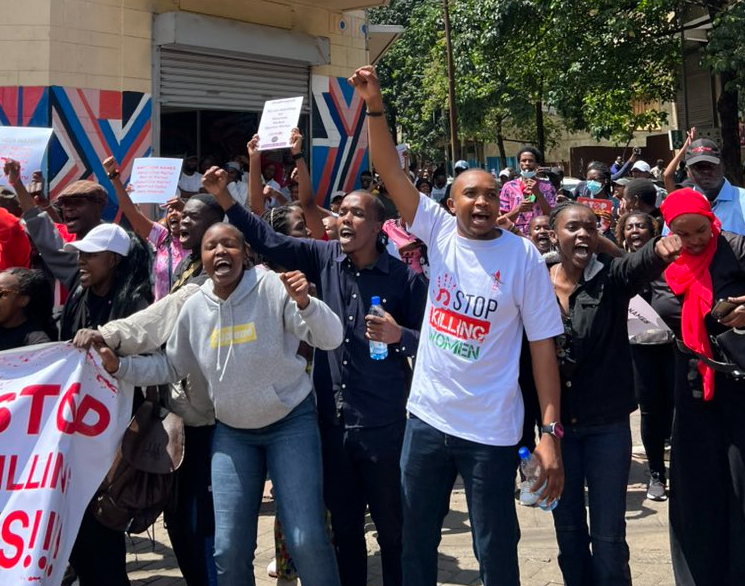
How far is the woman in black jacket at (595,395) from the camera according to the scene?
4.21 metres

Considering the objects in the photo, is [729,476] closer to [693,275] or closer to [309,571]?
[693,275]

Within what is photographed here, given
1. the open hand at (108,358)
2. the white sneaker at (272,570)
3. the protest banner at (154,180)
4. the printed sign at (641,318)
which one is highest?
the protest banner at (154,180)

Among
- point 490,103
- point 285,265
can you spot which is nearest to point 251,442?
point 285,265

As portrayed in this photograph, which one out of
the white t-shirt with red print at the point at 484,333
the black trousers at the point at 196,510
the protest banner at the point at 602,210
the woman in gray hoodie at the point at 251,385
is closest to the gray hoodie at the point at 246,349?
the woman in gray hoodie at the point at 251,385

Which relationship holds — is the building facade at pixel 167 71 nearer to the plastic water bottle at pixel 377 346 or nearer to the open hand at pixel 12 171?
the open hand at pixel 12 171

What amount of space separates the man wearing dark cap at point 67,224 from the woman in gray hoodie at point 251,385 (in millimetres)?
1289

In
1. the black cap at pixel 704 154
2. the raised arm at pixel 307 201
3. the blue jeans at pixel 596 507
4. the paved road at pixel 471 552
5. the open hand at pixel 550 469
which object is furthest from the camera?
the black cap at pixel 704 154

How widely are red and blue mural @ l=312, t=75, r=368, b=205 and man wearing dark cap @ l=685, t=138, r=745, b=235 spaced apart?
8307mm

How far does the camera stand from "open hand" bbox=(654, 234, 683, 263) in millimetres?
4043

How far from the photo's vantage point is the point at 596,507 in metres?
4.23

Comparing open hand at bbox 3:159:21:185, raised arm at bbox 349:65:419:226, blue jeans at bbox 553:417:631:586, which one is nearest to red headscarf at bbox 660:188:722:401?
blue jeans at bbox 553:417:631:586

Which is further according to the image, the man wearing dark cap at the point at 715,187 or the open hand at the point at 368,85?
the man wearing dark cap at the point at 715,187

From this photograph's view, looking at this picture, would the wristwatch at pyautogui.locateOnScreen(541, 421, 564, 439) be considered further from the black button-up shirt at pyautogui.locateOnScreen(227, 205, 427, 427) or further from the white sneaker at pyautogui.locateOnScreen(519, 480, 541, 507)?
the black button-up shirt at pyautogui.locateOnScreen(227, 205, 427, 427)

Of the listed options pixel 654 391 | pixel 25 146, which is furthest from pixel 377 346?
pixel 25 146
